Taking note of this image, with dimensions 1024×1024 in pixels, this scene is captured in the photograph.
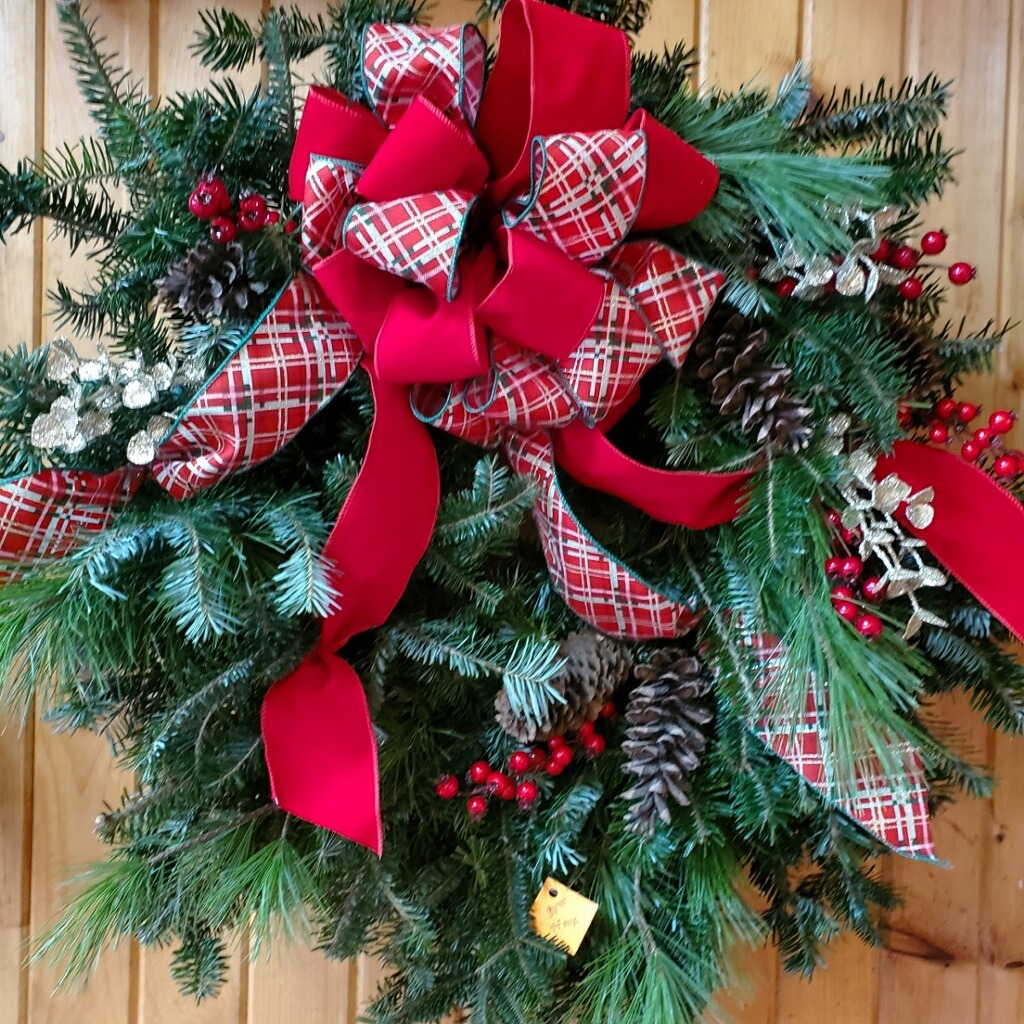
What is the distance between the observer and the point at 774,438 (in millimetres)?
587

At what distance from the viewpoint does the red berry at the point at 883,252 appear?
1.99 feet

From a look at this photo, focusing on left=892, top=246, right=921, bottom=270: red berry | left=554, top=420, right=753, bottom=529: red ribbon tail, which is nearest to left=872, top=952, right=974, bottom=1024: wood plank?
left=554, top=420, right=753, bottom=529: red ribbon tail

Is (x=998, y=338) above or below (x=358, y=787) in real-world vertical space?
above

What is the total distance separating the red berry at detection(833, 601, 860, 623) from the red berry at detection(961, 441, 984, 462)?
0.18 meters

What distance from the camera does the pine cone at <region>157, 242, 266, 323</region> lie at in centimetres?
56

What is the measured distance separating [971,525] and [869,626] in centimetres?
15

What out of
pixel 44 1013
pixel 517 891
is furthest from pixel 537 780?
pixel 44 1013

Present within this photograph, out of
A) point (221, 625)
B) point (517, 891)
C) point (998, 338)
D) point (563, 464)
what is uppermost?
point (998, 338)

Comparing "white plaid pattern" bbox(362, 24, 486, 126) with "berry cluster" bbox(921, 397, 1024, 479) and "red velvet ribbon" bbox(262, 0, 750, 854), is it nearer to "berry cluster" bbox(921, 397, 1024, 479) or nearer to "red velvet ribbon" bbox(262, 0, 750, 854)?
"red velvet ribbon" bbox(262, 0, 750, 854)

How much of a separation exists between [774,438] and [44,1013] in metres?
1.01

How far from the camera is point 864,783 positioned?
0.61 m

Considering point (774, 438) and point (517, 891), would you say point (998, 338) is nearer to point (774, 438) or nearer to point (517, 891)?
point (774, 438)

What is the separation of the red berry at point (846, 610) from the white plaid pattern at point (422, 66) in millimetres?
422

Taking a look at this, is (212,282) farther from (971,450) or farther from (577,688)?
(971,450)
